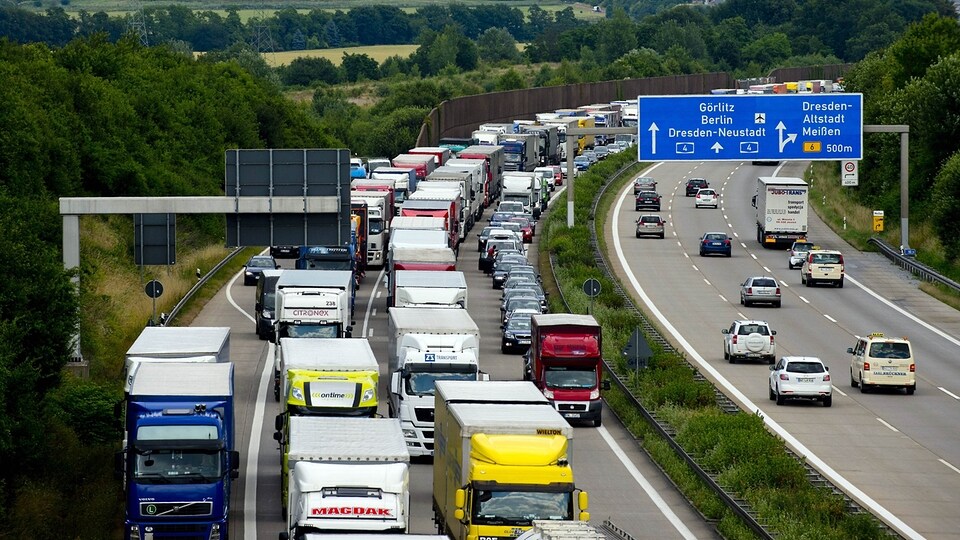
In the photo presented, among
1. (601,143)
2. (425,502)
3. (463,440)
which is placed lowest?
(425,502)

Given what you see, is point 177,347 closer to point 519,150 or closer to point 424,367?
point 424,367

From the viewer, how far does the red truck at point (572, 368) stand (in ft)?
139

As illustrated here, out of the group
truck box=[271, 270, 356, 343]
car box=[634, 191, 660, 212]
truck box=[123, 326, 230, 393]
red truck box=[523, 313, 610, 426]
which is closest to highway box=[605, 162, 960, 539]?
Result: car box=[634, 191, 660, 212]

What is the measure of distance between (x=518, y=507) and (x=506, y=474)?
540 millimetres

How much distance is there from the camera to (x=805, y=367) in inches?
1815

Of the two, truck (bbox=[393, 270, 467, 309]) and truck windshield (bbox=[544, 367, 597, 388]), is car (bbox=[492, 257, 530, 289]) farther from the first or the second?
truck windshield (bbox=[544, 367, 597, 388])

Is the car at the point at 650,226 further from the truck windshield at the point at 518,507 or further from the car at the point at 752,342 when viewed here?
the truck windshield at the point at 518,507

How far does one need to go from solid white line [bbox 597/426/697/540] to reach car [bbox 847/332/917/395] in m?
9.33

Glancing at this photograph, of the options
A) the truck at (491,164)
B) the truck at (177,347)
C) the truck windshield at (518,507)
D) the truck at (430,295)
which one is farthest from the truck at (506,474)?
the truck at (491,164)

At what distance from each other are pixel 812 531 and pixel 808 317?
3607 cm

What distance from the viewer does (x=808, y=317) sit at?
6362 centimetres

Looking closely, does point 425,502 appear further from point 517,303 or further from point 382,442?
point 517,303

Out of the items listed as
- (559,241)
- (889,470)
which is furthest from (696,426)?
(559,241)

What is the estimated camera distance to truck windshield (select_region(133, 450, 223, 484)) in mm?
28806
